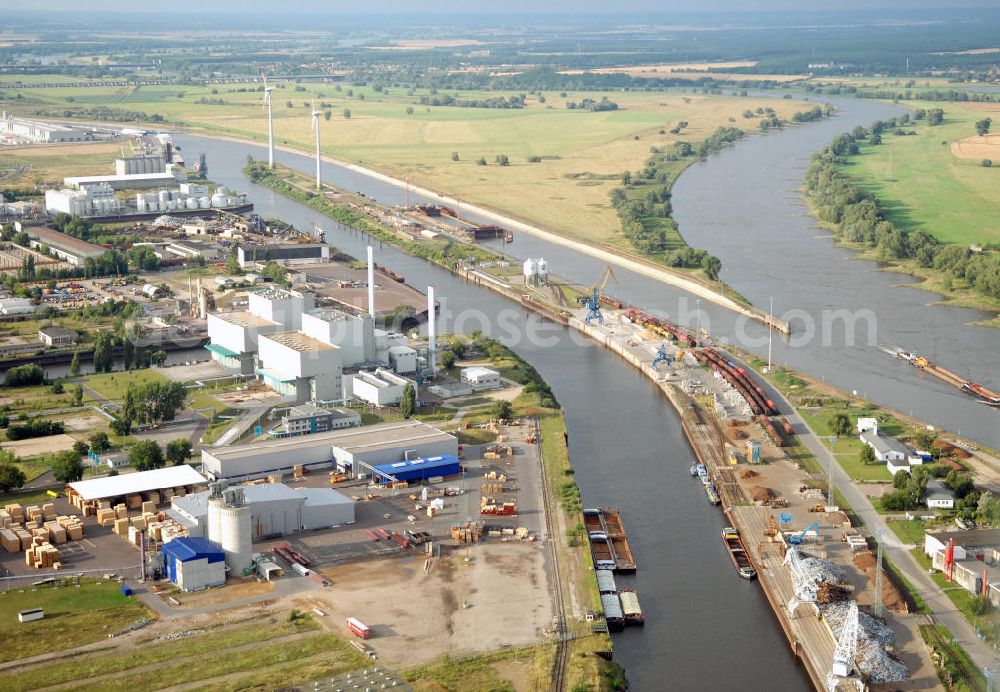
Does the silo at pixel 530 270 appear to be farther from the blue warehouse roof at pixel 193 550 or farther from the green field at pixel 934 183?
the blue warehouse roof at pixel 193 550

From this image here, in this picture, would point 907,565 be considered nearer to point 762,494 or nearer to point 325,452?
point 762,494

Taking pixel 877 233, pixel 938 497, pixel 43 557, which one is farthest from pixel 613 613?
pixel 877 233

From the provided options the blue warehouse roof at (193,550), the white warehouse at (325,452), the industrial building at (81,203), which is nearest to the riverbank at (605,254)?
the industrial building at (81,203)

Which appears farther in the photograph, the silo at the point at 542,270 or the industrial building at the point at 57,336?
the silo at the point at 542,270

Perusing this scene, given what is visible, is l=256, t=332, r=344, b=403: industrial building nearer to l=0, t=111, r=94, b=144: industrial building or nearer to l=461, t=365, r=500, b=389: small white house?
l=461, t=365, r=500, b=389: small white house

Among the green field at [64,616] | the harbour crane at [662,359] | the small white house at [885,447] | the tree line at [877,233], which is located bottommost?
the green field at [64,616]

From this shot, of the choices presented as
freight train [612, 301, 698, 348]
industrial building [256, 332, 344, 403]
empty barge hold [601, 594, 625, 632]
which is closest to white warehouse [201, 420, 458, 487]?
industrial building [256, 332, 344, 403]
